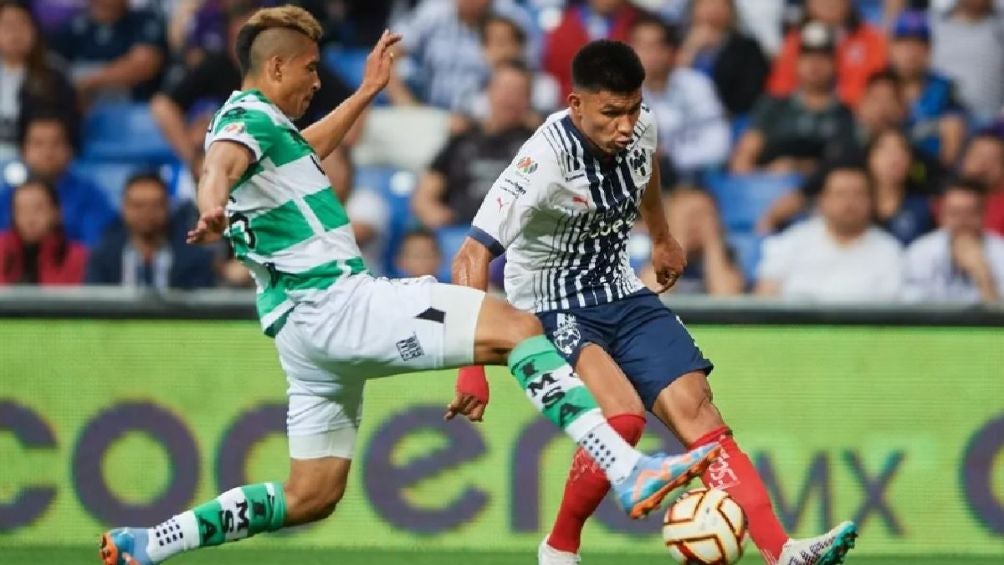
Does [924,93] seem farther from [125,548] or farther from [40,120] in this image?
[125,548]

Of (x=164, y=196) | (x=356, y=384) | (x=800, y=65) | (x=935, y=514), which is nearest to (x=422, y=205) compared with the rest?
(x=164, y=196)

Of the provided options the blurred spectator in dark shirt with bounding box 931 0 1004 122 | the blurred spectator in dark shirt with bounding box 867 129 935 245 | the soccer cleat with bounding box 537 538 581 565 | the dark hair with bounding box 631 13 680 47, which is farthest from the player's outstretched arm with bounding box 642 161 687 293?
the blurred spectator in dark shirt with bounding box 931 0 1004 122

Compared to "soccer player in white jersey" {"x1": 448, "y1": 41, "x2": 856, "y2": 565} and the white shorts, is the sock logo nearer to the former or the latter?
"soccer player in white jersey" {"x1": 448, "y1": 41, "x2": 856, "y2": 565}

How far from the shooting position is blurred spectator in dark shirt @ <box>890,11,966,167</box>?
39.1ft

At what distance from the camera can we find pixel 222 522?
6.32 meters

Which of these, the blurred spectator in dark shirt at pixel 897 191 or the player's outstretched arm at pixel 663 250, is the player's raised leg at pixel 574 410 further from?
the blurred spectator in dark shirt at pixel 897 191

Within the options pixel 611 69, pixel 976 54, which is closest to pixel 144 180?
pixel 611 69

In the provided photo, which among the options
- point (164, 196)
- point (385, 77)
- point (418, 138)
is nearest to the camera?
point (385, 77)

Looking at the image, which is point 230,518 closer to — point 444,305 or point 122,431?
point 444,305

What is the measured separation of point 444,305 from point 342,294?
0.36 metres

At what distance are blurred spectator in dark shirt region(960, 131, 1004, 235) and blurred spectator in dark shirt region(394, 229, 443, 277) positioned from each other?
129 inches

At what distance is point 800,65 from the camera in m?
11.7

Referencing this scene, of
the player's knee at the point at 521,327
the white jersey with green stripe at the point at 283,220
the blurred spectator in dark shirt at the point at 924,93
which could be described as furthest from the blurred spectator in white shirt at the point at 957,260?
the white jersey with green stripe at the point at 283,220

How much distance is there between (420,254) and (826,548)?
4545mm
